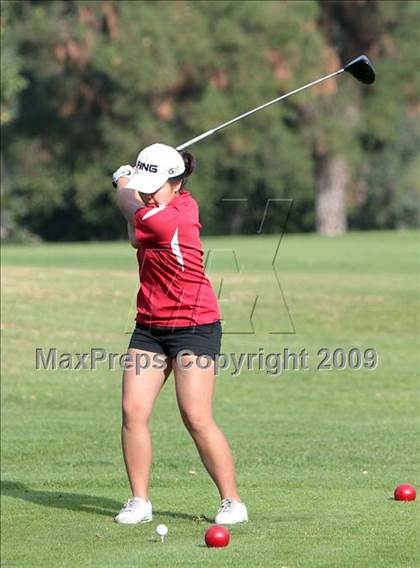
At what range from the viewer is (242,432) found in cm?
1359

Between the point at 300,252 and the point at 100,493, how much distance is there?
28117mm

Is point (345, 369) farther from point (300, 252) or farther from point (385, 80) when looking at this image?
point (385, 80)

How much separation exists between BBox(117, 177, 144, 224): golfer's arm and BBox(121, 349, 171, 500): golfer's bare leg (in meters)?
0.81

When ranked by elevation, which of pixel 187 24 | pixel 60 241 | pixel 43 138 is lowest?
pixel 60 241

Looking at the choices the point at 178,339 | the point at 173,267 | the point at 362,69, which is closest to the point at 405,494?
the point at 178,339

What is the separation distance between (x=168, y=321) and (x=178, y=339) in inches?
4.8

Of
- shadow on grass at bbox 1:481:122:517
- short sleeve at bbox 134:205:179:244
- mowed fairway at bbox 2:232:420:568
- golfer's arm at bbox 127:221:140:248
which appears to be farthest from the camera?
shadow on grass at bbox 1:481:122:517

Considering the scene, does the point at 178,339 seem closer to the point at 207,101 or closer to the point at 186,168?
the point at 186,168

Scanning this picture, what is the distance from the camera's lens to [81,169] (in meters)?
57.3

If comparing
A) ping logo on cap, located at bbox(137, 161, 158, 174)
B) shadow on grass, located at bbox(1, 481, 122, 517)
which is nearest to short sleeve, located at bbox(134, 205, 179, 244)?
ping logo on cap, located at bbox(137, 161, 158, 174)

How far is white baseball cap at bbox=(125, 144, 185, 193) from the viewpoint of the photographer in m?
8.12

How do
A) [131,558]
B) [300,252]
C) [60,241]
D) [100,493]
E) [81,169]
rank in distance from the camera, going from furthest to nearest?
1. [60,241]
2. [81,169]
3. [300,252]
4. [100,493]
5. [131,558]

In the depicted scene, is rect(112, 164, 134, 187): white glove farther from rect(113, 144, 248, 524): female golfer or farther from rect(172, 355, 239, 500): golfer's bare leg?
rect(172, 355, 239, 500): golfer's bare leg

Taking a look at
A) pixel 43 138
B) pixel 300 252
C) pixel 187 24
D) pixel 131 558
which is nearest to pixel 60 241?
pixel 43 138
